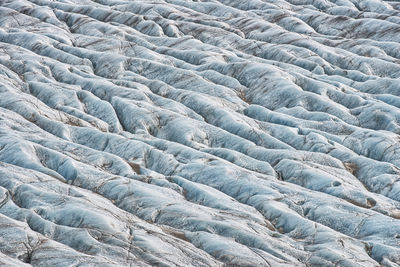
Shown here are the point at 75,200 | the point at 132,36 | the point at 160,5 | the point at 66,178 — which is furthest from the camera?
the point at 160,5

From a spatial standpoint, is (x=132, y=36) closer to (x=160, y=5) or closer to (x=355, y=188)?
(x=160, y=5)

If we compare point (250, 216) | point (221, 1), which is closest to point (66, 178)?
point (250, 216)

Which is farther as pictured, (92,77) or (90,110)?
(92,77)

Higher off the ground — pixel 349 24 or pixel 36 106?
pixel 349 24

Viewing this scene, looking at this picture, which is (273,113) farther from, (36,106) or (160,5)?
(160,5)

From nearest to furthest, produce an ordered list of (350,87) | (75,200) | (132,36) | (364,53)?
(75,200) → (350,87) → (364,53) → (132,36)

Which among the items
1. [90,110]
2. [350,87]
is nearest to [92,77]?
[90,110]
